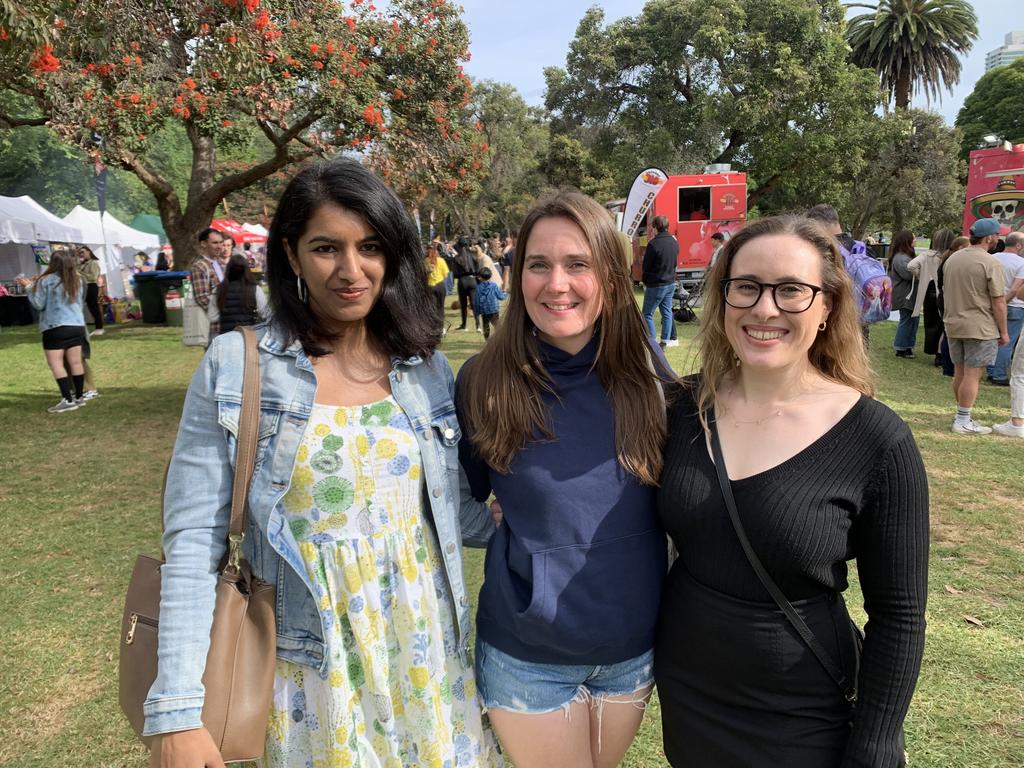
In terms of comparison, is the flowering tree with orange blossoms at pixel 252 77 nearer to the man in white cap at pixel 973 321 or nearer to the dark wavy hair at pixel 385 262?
the dark wavy hair at pixel 385 262

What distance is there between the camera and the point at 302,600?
1.51 m

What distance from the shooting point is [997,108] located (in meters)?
36.5

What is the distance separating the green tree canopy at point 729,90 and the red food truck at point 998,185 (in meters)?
9.04

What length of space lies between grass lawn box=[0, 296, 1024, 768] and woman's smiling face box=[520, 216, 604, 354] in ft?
2.99

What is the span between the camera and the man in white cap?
6.32 meters

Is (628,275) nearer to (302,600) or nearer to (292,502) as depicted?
(292,502)

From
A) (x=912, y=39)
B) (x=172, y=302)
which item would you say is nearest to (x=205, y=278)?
(x=172, y=302)

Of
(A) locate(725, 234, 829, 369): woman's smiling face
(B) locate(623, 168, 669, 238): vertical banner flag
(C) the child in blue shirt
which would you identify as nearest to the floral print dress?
(A) locate(725, 234, 829, 369): woman's smiling face

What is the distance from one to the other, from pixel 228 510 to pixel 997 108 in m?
46.7

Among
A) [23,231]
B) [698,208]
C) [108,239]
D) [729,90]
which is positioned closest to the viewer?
[23,231]

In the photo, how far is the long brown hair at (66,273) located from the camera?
24.7 ft

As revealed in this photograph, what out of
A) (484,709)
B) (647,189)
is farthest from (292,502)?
(647,189)

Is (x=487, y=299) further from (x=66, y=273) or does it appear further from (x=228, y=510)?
(x=228, y=510)

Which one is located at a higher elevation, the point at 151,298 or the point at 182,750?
the point at 151,298
